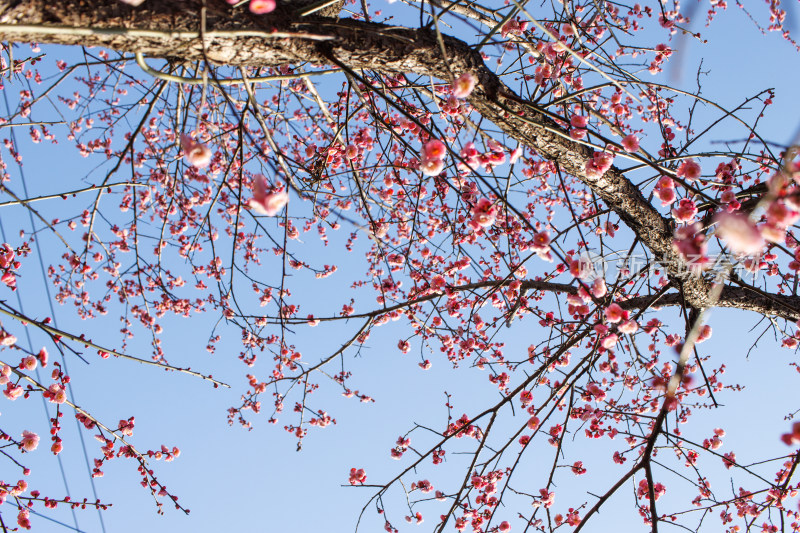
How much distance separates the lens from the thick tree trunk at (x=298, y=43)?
4.34 ft

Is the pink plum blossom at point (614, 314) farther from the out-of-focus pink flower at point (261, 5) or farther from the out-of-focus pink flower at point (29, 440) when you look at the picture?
the out-of-focus pink flower at point (29, 440)

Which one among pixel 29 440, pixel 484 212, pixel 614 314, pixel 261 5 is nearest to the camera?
pixel 261 5

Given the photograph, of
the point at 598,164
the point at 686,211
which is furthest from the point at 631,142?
the point at 686,211

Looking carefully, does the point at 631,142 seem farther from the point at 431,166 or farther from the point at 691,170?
the point at 431,166

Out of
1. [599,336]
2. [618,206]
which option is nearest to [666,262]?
[618,206]

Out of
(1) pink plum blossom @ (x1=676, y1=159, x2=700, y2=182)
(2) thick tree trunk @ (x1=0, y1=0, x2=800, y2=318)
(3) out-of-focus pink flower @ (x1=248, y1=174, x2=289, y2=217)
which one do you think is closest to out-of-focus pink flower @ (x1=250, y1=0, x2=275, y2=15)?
(2) thick tree trunk @ (x1=0, y1=0, x2=800, y2=318)

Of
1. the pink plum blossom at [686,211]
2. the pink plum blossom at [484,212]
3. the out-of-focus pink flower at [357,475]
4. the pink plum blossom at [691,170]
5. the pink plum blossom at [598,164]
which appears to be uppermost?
the pink plum blossom at [598,164]

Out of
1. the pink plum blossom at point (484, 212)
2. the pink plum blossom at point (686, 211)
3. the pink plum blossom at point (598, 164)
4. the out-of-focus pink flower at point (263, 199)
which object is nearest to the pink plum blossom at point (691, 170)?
the pink plum blossom at point (686, 211)

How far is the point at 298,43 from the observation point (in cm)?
172

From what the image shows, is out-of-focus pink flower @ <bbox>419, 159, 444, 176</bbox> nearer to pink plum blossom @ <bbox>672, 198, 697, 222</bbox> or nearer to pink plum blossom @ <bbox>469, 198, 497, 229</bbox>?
pink plum blossom @ <bbox>469, 198, 497, 229</bbox>

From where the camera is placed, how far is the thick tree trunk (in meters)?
1.32

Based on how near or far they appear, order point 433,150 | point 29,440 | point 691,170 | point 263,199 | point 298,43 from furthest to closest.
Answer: point 29,440 < point 691,170 < point 433,150 < point 298,43 < point 263,199

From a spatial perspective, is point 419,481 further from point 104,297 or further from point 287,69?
point 104,297

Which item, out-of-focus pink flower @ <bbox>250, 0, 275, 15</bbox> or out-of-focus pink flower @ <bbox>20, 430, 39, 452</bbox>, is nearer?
out-of-focus pink flower @ <bbox>250, 0, 275, 15</bbox>
